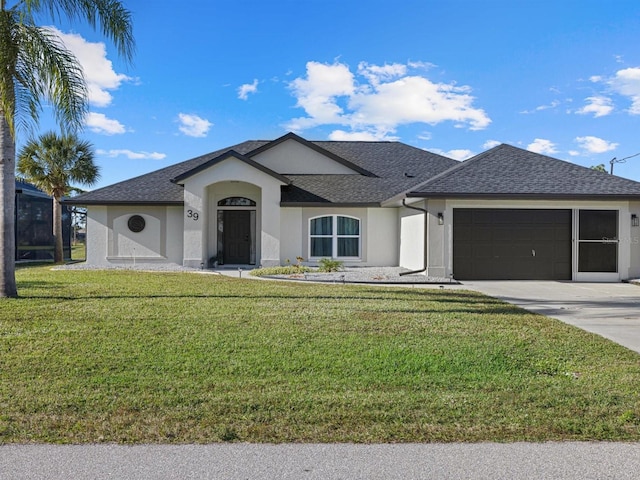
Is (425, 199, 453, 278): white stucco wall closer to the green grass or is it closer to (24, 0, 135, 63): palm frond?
the green grass

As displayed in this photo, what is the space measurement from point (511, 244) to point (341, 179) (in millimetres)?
8318

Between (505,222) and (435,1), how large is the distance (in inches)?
274

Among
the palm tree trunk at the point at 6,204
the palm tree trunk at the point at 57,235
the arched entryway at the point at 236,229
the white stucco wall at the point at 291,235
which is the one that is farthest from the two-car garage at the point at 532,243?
the palm tree trunk at the point at 57,235

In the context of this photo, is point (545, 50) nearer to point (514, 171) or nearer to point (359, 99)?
point (514, 171)

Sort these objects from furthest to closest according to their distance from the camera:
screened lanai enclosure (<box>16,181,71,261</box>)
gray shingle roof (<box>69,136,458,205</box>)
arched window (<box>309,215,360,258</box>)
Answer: screened lanai enclosure (<box>16,181,71,261</box>), arched window (<box>309,215,360,258</box>), gray shingle roof (<box>69,136,458,205</box>)

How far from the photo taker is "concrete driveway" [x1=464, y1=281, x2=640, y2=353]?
26.3ft

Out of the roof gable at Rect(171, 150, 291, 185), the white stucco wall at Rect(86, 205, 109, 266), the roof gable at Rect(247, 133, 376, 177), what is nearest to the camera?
the roof gable at Rect(171, 150, 291, 185)

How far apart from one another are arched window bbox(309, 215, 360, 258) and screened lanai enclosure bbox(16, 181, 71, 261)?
1484 centimetres

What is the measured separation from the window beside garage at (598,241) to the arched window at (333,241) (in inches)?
309

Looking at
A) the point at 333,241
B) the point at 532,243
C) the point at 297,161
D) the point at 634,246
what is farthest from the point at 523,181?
the point at 297,161

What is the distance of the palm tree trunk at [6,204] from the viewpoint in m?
10.3

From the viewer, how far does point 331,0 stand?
1545 cm

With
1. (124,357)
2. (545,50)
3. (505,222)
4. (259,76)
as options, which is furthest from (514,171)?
(124,357)

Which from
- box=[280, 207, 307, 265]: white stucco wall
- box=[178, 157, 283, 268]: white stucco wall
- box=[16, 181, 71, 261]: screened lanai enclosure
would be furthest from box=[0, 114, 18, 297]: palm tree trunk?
box=[16, 181, 71, 261]: screened lanai enclosure
